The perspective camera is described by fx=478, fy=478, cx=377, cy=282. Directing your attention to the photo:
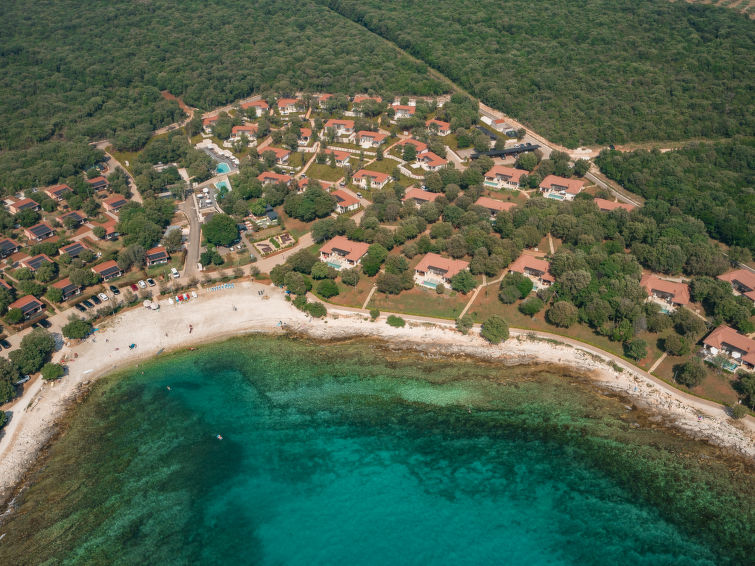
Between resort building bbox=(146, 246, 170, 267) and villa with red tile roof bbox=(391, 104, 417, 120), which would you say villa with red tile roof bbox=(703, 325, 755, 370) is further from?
villa with red tile roof bbox=(391, 104, 417, 120)

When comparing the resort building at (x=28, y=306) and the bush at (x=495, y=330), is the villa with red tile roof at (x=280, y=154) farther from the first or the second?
the bush at (x=495, y=330)

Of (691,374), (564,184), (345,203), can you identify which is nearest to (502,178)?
(564,184)

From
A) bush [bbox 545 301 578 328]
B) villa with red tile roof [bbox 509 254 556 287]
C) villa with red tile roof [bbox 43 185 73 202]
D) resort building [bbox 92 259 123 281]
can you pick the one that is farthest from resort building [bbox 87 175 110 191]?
bush [bbox 545 301 578 328]

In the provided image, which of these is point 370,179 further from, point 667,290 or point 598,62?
point 598,62

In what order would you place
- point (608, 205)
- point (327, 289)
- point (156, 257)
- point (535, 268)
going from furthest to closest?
point (608, 205)
point (156, 257)
point (535, 268)
point (327, 289)

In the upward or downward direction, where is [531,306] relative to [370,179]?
downward

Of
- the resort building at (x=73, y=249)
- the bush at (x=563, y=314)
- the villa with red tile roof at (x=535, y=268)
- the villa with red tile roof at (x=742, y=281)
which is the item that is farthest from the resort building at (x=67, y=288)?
the villa with red tile roof at (x=742, y=281)
